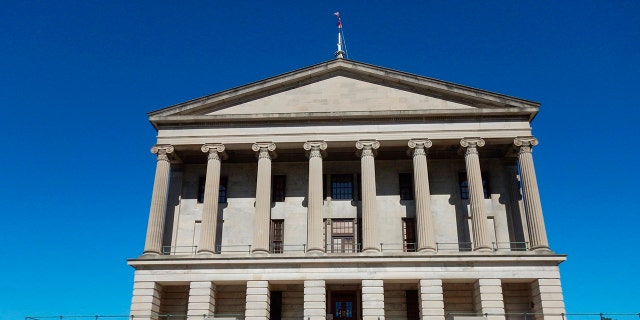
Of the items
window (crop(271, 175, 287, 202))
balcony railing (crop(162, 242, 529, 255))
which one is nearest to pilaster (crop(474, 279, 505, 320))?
balcony railing (crop(162, 242, 529, 255))

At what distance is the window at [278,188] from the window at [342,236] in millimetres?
4212

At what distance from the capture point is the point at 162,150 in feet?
127

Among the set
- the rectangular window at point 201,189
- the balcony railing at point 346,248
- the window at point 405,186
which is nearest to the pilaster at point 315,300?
the balcony railing at point 346,248

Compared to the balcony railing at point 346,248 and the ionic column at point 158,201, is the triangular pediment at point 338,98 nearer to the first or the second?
the ionic column at point 158,201

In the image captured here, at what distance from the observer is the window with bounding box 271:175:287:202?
134 feet

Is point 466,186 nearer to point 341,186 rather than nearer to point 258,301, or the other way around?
point 341,186

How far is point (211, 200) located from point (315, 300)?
374 inches

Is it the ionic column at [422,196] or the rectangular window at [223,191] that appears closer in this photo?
the ionic column at [422,196]

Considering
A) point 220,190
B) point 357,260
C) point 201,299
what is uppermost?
point 220,190

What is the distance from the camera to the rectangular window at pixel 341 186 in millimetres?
40688

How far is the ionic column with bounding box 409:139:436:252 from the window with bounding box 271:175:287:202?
9529mm

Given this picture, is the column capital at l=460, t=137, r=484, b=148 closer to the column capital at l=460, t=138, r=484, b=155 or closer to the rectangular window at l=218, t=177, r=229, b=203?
the column capital at l=460, t=138, r=484, b=155

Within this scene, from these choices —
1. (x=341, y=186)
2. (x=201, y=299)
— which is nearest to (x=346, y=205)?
(x=341, y=186)

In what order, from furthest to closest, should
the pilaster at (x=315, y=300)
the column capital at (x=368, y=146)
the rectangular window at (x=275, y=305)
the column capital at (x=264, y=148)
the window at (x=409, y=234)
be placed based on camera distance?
the window at (x=409, y=234) → the column capital at (x=264, y=148) → the column capital at (x=368, y=146) → the rectangular window at (x=275, y=305) → the pilaster at (x=315, y=300)
